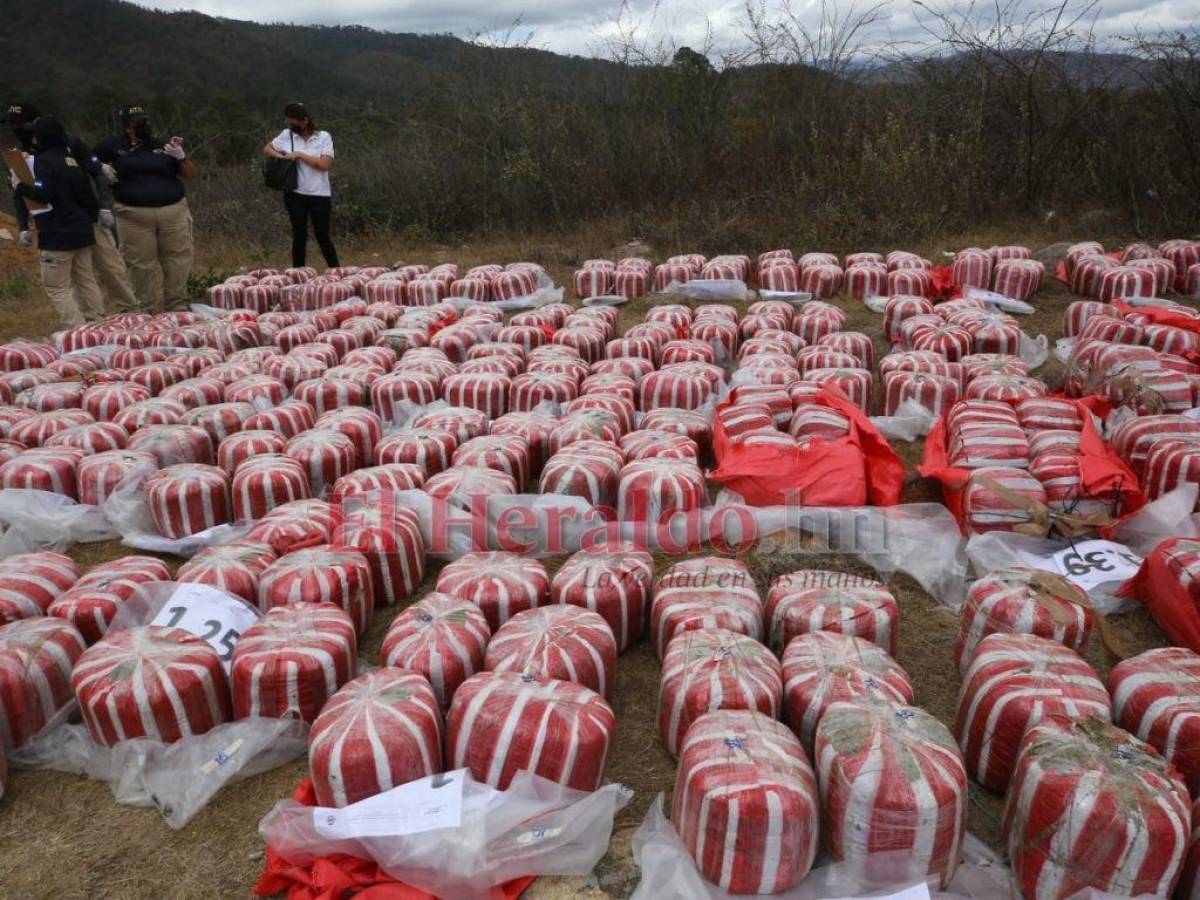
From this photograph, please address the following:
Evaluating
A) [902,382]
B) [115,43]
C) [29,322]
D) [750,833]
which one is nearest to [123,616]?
[750,833]

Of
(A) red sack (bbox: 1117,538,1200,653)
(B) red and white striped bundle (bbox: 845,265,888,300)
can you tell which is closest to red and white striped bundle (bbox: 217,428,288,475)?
(A) red sack (bbox: 1117,538,1200,653)

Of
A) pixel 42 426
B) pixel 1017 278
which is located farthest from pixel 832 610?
pixel 1017 278

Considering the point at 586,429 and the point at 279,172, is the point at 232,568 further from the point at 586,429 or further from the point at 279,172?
the point at 279,172

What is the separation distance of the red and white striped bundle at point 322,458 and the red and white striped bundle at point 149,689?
1.63 metres

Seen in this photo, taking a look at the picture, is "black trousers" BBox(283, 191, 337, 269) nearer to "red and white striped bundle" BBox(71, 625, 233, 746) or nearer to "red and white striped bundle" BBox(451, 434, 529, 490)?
"red and white striped bundle" BBox(451, 434, 529, 490)

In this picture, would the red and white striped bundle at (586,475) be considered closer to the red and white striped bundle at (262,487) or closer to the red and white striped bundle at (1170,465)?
the red and white striped bundle at (262,487)

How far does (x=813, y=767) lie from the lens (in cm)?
235

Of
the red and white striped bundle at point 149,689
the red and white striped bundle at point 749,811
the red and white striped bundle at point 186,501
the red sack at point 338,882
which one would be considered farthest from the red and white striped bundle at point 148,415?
the red and white striped bundle at point 749,811

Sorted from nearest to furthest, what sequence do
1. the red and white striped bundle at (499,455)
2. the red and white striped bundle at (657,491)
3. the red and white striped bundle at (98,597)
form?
1. the red and white striped bundle at (98,597)
2. the red and white striped bundle at (657,491)
3. the red and white striped bundle at (499,455)

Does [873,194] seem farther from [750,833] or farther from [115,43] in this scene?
[115,43]

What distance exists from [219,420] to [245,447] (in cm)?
57

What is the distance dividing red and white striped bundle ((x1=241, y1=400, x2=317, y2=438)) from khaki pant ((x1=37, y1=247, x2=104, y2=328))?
11.3 ft

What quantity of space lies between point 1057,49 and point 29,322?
39.8ft

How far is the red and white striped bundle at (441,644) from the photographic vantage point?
2.74 meters
